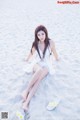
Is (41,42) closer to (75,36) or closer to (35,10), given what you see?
(75,36)

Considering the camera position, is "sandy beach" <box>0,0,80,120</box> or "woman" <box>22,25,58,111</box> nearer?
"sandy beach" <box>0,0,80,120</box>

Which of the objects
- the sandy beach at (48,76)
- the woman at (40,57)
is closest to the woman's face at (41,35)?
the woman at (40,57)

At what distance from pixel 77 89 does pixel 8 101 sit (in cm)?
115

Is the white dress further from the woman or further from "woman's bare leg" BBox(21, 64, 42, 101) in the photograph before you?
"woman's bare leg" BBox(21, 64, 42, 101)

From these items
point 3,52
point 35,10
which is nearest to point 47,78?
point 3,52

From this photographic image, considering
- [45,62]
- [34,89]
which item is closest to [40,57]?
[45,62]

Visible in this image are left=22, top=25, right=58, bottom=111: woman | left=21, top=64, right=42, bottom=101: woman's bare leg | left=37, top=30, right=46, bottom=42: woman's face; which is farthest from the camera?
left=37, top=30, right=46, bottom=42: woman's face

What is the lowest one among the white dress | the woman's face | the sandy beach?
the sandy beach

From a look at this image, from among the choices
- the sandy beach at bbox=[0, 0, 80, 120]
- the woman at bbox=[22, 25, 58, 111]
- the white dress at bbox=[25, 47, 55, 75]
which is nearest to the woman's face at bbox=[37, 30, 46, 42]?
the woman at bbox=[22, 25, 58, 111]

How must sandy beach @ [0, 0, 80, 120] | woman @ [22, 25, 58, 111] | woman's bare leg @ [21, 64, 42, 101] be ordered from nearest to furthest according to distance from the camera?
sandy beach @ [0, 0, 80, 120] < woman's bare leg @ [21, 64, 42, 101] < woman @ [22, 25, 58, 111]

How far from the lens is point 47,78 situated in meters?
Answer: 5.07

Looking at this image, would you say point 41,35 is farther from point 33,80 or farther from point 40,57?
point 33,80

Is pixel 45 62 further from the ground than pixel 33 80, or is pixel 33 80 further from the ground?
pixel 45 62

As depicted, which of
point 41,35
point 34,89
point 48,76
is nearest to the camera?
point 34,89
